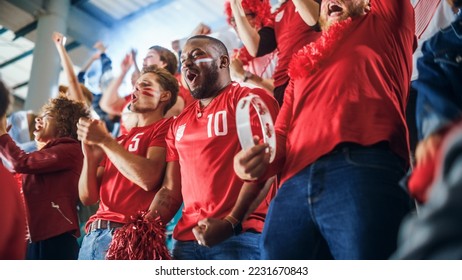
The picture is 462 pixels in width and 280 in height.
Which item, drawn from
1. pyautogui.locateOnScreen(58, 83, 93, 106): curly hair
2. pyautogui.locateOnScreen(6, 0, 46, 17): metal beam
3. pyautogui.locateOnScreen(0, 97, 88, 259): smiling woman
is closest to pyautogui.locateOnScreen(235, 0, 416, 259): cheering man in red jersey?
pyautogui.locateOnScreen(0, 97, 88, 259): smiling woman

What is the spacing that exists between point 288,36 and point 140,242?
65 cm

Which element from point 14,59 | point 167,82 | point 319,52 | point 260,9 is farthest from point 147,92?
point 319,52

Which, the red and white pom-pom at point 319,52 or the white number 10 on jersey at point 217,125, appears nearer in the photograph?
the red and white pom-pom at point 319,52

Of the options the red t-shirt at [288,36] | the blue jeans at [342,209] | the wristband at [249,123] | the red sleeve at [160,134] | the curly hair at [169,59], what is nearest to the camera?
the blue jeans at [342,209]

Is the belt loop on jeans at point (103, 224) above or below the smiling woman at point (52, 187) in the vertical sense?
below

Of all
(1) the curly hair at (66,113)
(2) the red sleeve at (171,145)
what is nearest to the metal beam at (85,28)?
(1) the curly hair at (66,113)

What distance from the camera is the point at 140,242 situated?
4.90 feet

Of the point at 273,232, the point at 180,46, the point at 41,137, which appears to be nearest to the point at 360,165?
the point at 273,232

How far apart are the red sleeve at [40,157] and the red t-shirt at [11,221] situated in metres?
0.33

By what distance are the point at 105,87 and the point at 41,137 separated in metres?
0.33

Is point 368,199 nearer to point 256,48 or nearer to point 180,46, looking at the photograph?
point 256,48

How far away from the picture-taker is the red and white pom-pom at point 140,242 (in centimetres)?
148

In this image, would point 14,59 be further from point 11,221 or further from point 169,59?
point 11,221

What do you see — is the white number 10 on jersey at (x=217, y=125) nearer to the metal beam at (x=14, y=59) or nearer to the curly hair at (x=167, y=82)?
the curly hair at (x=167, y=82)
